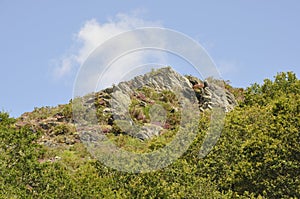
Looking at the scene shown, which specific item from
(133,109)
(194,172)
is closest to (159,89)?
(133,109)

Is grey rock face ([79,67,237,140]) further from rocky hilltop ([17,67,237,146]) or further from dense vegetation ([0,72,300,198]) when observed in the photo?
dense vegetation ([0,72,300,198])

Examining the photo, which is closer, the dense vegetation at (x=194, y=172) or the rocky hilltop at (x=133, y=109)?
the dense vegetation at (x=194, y=172)

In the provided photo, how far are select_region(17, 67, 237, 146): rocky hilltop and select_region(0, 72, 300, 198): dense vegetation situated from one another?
46.9 ft

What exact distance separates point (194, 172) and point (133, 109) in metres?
23.1

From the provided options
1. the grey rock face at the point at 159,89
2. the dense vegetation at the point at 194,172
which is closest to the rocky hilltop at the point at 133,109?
the grey rock face at the point at 159,89

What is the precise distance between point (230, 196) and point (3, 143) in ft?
39.6

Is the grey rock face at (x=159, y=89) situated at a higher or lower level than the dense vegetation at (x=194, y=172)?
higher

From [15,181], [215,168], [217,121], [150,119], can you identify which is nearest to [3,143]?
[15,181]

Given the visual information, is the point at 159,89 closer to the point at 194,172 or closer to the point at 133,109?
the point at 133,109

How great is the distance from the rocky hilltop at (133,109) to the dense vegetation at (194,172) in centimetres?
1430

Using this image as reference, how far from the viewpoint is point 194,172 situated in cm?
2891

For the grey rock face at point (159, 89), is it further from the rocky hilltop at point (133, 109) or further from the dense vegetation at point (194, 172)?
the dense vegetation at point (194, 172)

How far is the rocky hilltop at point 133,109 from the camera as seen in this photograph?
4877 cm

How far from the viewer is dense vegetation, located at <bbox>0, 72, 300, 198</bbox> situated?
83.5ft
